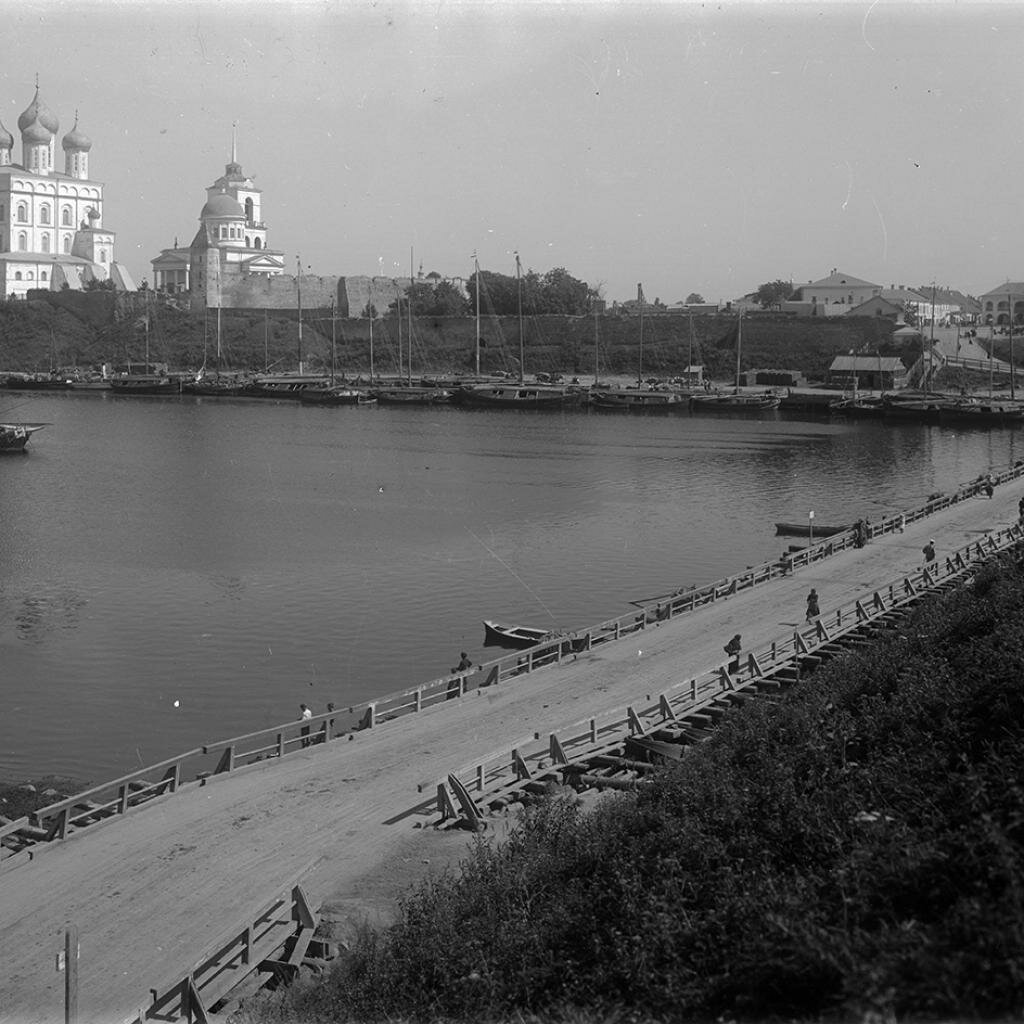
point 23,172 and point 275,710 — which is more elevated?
point 23,172

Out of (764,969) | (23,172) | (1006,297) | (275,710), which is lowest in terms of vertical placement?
(275,710)

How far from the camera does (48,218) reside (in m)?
86.5

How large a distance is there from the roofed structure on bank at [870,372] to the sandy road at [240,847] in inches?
2010

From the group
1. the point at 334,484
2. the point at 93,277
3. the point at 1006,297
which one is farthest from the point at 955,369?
the point at 93,277

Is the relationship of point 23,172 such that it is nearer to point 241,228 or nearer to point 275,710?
point 241,228

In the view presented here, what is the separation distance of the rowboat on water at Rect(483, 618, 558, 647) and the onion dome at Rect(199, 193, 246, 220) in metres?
71.8

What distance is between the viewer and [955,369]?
62625 mm

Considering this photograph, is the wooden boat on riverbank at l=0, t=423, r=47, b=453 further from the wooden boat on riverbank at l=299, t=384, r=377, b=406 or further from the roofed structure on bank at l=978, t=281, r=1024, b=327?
the roofed structure on bank at l=978, t=281, r=1024, b=327

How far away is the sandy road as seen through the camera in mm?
7035

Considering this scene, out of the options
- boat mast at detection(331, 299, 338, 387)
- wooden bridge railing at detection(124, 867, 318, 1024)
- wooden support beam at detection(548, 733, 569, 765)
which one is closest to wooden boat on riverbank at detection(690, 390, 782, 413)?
boat mast at detection(331, 299, 338, 387)

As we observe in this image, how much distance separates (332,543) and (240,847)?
1676cm

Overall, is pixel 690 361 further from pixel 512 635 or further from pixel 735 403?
pixel 512 635

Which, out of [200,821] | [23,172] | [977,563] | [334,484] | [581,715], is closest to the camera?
[200,821]

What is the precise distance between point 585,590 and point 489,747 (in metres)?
10.3
